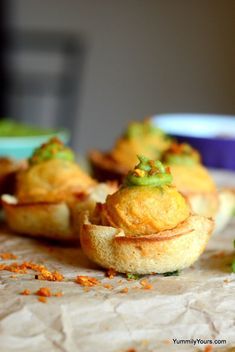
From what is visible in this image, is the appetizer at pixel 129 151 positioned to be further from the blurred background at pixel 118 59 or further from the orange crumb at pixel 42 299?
the blurred background at pixel 118 59

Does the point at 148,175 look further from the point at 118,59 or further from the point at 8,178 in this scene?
the point at 118,59

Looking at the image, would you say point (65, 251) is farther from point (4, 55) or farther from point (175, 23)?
point (4, 55)

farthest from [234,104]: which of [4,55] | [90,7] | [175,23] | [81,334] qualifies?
[81,334]

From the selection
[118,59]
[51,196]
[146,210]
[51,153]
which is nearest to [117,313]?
[146,210]

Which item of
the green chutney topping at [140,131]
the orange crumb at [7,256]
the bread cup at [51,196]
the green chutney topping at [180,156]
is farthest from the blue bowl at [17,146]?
the orange crumb at [7,256]

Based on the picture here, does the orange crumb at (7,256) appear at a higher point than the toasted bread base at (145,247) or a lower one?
lower

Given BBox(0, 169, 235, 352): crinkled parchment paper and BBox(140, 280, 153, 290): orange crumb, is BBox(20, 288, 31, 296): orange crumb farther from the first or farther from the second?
BBox(140, 280, 153, 290): orange crumb
